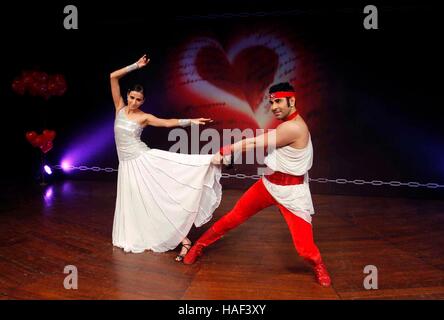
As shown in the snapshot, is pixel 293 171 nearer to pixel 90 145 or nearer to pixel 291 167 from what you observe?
pixel 291 167

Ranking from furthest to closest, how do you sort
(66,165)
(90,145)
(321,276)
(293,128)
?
(66,165)
(90,145)
(321,276)
(293,128)

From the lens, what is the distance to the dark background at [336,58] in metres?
4.84

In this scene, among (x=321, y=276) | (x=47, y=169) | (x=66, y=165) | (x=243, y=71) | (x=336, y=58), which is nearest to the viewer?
(x=321, y=276)

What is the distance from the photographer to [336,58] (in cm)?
503

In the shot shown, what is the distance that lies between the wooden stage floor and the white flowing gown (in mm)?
172

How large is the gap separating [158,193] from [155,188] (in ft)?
0.17

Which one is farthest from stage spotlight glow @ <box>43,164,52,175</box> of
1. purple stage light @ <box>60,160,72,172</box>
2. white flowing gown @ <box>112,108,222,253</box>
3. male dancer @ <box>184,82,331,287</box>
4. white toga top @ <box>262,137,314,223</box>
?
white toga top @ <box>262,137,314,223</box>

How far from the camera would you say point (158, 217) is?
Answer: 3051 mm

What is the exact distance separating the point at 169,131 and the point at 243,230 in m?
2.50

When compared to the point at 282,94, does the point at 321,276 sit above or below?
below

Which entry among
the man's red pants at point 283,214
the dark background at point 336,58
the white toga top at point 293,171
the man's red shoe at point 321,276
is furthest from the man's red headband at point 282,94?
the dark background at point 336,58

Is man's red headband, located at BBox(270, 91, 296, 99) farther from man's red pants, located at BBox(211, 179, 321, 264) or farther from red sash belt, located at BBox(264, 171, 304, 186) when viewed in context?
man's red pants, located at BBox(211, 179, 321, 264)

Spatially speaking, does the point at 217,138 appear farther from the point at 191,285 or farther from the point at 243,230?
the point at 191,285

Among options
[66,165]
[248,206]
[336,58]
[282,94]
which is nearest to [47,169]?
[66,165]
